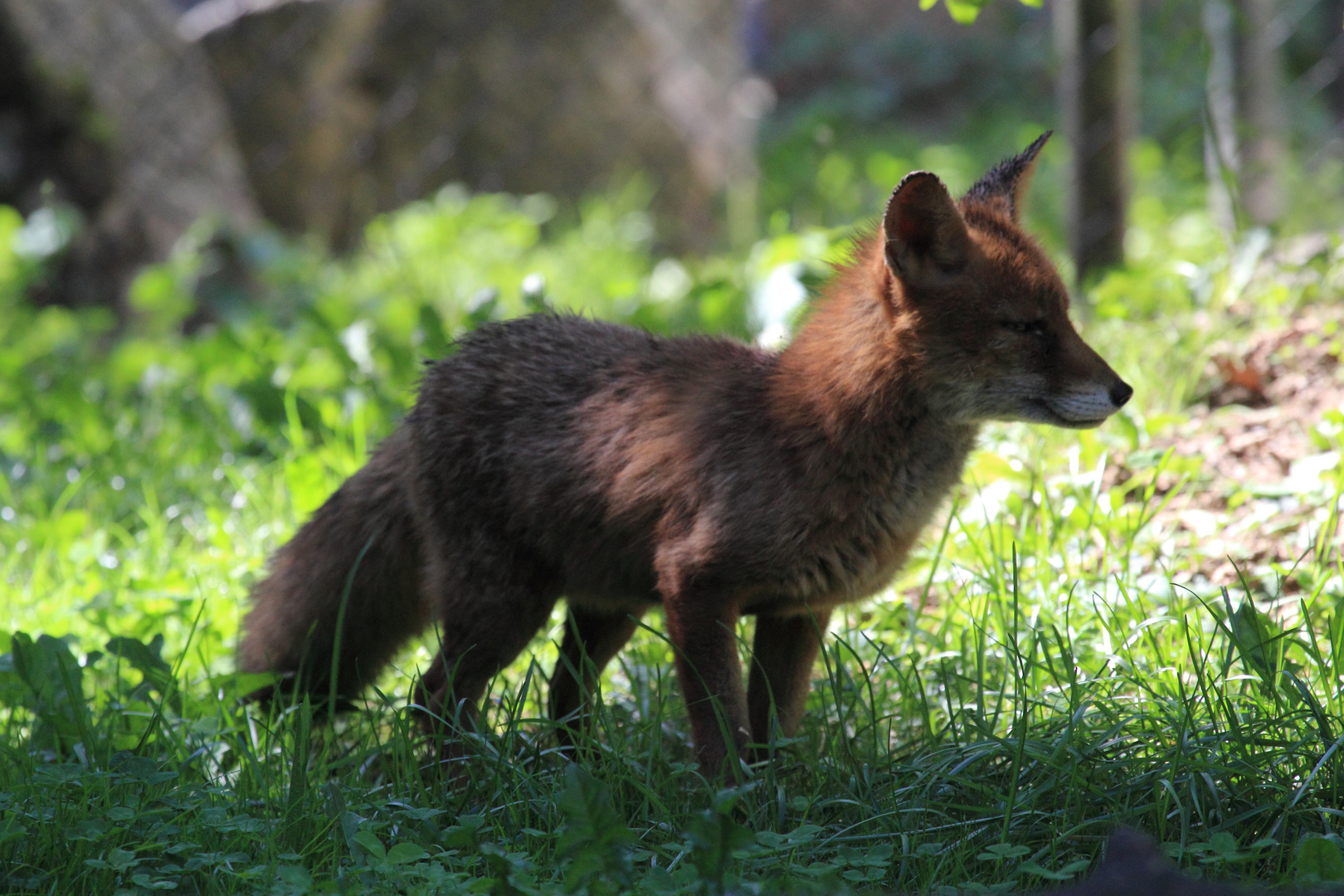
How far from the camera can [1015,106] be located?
1428 centimetres

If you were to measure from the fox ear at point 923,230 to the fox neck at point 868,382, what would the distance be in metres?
0.10

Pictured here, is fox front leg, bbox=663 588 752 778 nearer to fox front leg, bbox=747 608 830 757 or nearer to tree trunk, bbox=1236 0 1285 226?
fox front leg, bbox=747 608 830 757

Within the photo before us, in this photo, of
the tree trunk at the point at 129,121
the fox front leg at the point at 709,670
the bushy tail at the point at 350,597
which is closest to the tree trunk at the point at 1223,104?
the fox front leg at the point at 709,670

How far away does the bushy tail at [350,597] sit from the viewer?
3279 mm

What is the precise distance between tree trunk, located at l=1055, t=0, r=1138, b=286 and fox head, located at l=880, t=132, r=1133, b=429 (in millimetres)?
3160

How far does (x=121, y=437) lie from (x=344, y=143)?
15.3 feet

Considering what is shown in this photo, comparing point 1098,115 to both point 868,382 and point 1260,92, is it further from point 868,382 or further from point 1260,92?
point 868,382

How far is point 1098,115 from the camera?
220 inches

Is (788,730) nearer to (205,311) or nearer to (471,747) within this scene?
(471,747)

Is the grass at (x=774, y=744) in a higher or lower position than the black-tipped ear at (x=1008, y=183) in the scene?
lower

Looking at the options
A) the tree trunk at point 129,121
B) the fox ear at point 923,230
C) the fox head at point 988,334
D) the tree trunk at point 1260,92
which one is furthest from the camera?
the tree trunk at point 129,121

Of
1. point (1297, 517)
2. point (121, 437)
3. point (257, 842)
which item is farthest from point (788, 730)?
point (121, 437)

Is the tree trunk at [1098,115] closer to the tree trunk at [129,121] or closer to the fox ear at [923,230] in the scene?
the fox ear at [923,230]

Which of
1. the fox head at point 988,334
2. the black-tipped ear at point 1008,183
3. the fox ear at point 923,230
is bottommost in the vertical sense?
the fox head at point 988,334
